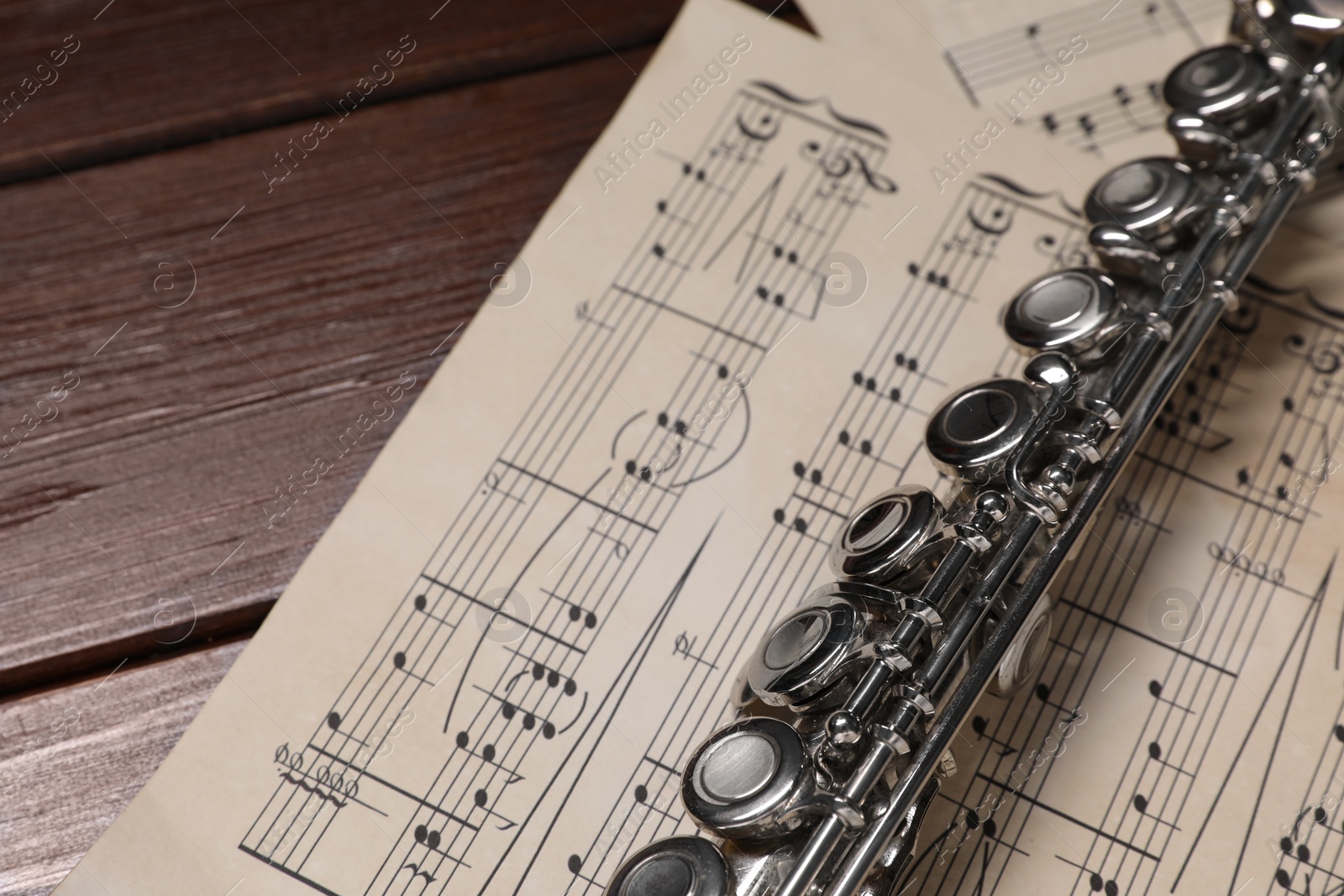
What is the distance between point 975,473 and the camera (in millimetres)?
Result: 415

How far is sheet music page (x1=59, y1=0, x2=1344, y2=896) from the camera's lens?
0.44m

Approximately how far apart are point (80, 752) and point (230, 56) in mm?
428

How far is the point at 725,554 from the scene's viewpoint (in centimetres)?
50

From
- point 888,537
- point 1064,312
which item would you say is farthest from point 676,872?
point 1064,312

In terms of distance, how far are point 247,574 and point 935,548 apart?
32cm

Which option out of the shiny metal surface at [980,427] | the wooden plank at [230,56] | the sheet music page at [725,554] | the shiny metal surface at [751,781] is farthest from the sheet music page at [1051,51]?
the shiny metal surface at [751,781]

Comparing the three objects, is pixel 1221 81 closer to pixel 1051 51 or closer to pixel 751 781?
pixel 1051 51

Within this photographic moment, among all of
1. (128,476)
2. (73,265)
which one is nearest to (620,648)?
(128,476)

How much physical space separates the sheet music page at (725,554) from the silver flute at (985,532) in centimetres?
7

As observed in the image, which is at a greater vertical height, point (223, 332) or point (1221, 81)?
point (1221, 81)

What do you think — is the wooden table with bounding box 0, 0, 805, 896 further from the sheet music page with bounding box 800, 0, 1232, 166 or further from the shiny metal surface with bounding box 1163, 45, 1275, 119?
the shiny metal surface with bounding box 1163, 45, 1275, 119

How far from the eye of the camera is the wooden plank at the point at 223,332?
50cm

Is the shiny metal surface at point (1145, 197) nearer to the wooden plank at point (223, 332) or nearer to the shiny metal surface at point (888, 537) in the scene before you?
the shiny metal surface at point (888, 537)

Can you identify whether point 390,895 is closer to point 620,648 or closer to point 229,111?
point 620,648
